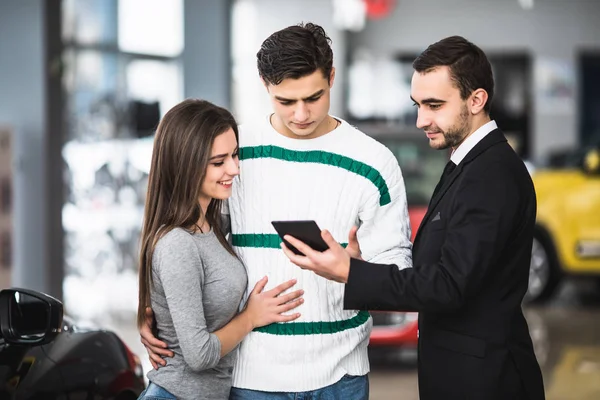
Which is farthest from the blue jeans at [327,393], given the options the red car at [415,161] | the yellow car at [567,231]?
the yellow car at [567,231]

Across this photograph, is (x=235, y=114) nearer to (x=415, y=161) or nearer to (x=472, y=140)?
(x=415, y=161)

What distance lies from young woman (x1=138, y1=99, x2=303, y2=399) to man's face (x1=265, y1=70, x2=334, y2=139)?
0.15 m

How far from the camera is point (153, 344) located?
2.70m

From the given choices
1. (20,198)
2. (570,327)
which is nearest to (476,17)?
(570,327)

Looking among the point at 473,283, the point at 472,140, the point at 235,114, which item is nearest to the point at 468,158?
the point at 472,140

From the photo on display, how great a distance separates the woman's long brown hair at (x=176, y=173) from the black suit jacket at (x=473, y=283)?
48cm

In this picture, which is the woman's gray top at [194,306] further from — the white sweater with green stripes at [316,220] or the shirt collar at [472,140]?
the shirt collar at [472,140]

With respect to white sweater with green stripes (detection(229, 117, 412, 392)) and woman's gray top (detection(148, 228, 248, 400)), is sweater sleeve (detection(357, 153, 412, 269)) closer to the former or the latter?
white sweater with green stripes (detection(229, 117, 412, 392))

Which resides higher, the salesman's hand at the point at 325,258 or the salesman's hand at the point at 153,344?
the salesman's hand at the point at 325,258

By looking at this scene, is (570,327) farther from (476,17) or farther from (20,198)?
(476,17)

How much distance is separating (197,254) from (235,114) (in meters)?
9.17

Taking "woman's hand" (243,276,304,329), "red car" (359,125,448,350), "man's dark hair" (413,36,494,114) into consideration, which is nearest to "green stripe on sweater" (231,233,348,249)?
"woman's hand" (243,276,304,329)

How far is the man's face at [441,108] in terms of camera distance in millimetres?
2699

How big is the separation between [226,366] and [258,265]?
0.29 metres
